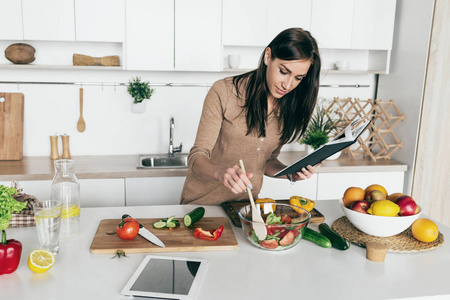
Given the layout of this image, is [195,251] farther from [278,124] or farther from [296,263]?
[278,124]

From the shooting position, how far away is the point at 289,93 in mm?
1854

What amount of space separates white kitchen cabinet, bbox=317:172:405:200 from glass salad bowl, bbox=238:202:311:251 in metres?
1.52

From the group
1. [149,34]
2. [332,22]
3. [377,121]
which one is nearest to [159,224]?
[149,34]

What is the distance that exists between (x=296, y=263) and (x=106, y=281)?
57cm

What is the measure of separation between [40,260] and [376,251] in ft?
3.32

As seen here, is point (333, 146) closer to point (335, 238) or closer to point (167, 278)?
point (335, 238)

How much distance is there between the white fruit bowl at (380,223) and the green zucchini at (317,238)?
0.42ft

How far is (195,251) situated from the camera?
132 centimetres

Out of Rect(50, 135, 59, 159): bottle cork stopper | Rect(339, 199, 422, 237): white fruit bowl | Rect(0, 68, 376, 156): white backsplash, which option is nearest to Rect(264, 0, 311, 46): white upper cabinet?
Rect(0, 68, 376, 156): white backsplash

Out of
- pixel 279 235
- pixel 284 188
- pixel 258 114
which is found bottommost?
pixel 284 188

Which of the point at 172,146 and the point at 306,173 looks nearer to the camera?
the point at 306,173

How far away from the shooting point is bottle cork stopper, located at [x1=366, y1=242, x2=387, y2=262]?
1264 millimetres

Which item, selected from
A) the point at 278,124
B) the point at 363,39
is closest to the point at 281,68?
the point at 278,124

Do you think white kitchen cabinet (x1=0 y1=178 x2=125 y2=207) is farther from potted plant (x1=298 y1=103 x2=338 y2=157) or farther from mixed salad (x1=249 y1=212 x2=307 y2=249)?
mixed salad (x1=249 y1=212 x2=307 y2=249)
